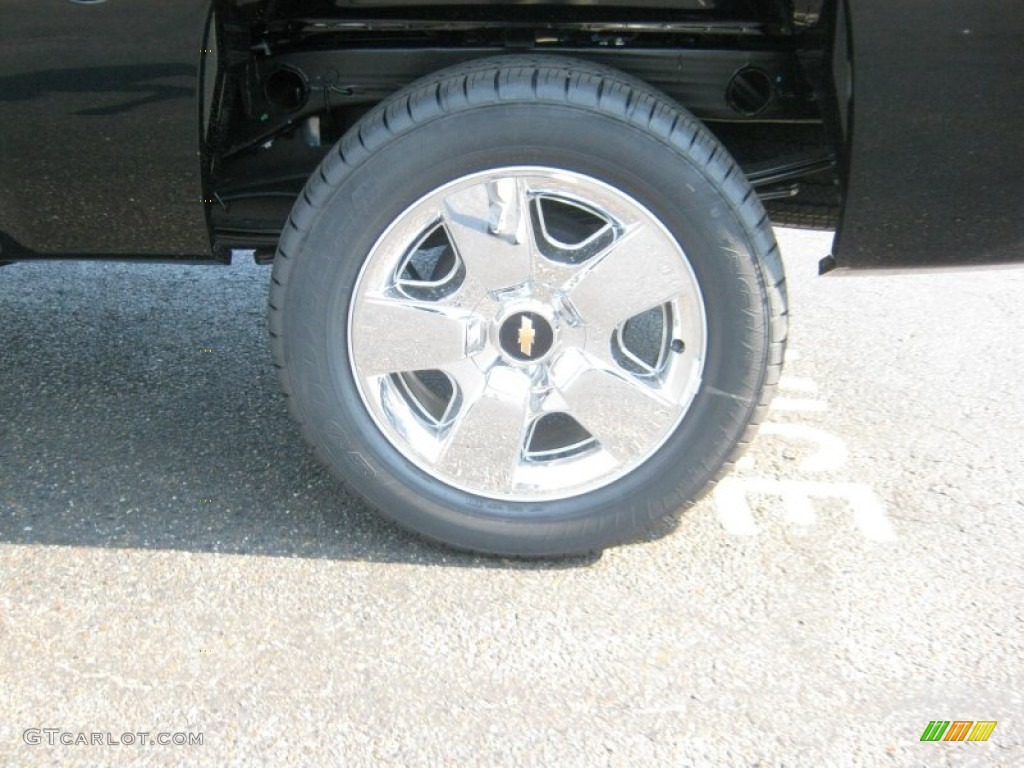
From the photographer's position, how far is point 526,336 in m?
2.00

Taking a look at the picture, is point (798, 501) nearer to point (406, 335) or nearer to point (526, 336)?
point (526, 336)

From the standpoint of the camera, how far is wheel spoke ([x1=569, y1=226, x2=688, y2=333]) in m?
1.93

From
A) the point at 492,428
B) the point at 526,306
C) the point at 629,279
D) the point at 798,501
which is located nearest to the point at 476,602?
the point at 492,428

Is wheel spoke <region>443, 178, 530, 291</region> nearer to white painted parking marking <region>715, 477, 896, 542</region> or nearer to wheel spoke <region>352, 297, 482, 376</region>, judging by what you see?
wheel spoke <region>352, 297, 482, 376</region>

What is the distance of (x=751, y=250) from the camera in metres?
1.90

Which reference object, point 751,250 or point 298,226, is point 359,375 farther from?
point 751,250

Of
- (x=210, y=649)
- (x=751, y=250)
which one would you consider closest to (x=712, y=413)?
(x=751, y=250)

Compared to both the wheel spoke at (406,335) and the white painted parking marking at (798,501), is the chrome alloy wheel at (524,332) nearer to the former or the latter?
the wheel spoke at (406,335)

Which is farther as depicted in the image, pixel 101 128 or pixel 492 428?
pixel 492 428

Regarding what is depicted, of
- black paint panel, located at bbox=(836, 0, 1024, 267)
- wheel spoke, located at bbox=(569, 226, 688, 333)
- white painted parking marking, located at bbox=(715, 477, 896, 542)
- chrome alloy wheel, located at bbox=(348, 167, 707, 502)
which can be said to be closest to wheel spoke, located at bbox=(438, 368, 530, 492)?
chrome alloy wheel, located at bbox=(348, 167, 707, 502)

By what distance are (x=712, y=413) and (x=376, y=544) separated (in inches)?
30.7

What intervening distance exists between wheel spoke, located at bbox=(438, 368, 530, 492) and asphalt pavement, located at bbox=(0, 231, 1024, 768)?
23 centimetres

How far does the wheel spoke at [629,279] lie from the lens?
1926 mm

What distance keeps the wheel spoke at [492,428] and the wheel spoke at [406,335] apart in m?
0.10
